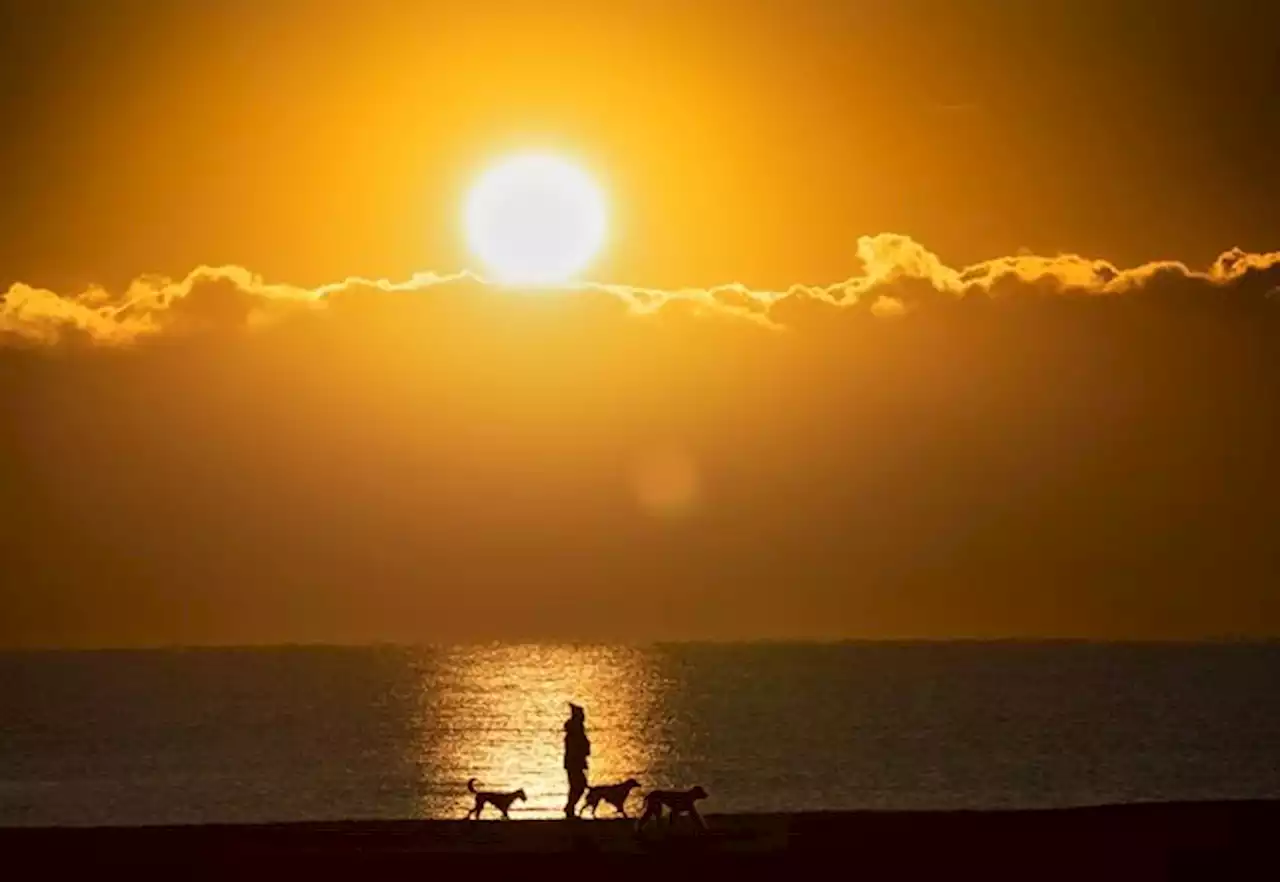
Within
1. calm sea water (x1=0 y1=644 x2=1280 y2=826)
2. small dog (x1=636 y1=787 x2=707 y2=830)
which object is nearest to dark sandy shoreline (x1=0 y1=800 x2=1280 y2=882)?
small dog (x1=636 y1=787 x2=707 y2=830)

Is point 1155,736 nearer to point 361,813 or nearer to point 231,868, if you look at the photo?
point 361,813

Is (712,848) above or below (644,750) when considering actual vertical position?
below

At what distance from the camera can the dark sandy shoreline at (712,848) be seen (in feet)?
62.1

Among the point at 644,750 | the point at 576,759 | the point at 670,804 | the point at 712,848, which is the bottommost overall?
the point at 712,848

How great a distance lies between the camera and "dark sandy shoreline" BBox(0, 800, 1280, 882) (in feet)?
62.1

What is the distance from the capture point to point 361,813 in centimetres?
7100

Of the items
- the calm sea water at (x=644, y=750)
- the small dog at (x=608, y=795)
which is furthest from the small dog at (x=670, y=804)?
the calm sea water at (x=644, y=750)

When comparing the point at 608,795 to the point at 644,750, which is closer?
the point at 608,795

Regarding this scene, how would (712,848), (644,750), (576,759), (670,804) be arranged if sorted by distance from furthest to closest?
(644,750) → (576,759) → (670,804) → (712,848)

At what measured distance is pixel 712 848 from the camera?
19.8m

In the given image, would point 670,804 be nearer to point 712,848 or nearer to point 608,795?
point 712,848

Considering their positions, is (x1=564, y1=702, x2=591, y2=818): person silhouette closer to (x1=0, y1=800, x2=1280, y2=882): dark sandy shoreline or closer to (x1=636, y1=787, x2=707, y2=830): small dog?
(x1=0, y1=800, x2=1280, y2=882): dark sandy shoreline

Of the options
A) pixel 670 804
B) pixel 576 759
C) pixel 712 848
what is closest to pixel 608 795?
pixel 576 759

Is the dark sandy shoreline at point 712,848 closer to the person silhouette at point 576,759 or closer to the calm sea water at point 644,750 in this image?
the person silhouette at point 576,759
